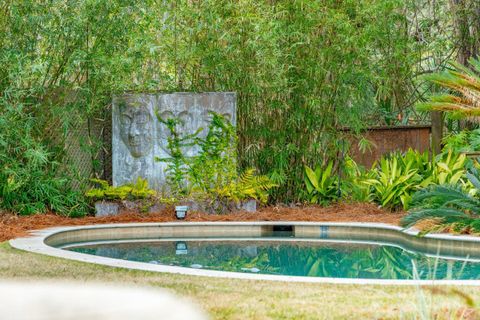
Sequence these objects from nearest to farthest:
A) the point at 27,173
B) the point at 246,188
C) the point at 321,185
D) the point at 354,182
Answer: the point at 27,173, the point at 246,188, the point at 321,185, the point at 354,182

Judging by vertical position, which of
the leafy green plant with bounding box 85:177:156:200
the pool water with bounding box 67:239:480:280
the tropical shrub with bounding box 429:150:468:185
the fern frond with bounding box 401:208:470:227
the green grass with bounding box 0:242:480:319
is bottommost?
the pool water with bounding box 67:239:480:280

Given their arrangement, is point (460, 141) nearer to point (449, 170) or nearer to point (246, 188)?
point (449, 170)

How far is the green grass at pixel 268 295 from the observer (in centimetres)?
390

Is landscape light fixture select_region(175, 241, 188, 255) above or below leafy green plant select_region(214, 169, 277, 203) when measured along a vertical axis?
below

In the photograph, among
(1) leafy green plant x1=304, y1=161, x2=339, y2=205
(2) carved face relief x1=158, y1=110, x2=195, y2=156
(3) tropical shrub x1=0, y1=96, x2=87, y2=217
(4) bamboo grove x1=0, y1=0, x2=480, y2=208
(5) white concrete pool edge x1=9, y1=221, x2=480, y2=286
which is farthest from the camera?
(1) leafy green plant x1=304, y1=161, x2=339, y2=205

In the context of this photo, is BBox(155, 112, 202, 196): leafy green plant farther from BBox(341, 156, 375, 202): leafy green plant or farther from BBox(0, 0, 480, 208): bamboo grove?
BBox(341, 156, 375, 202): leafy green plant

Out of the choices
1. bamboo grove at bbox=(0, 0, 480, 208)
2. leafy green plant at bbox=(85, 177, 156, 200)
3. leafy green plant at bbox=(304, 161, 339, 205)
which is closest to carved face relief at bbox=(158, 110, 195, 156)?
bamboo grove at bbox=(0, 0, 480, 208)

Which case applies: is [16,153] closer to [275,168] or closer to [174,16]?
[174,16]

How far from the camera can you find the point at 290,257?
7.82 meters

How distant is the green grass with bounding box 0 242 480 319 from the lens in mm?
3904

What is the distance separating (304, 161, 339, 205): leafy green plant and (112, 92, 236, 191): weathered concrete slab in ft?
4.14

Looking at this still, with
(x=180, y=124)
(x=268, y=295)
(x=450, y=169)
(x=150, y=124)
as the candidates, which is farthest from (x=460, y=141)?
(x=268, y=295)

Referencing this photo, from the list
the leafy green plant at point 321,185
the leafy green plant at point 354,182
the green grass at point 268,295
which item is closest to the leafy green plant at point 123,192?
the leafy green plant at point 321,185

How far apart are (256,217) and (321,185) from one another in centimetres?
139
